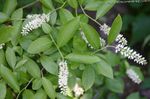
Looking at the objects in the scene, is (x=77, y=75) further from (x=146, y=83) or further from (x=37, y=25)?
(x=146, y=83)

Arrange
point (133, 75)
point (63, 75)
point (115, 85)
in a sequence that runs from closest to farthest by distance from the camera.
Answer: point (63, 75), point (133, 75), point (115, 85)

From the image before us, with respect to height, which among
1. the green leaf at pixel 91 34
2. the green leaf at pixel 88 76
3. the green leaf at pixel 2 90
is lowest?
the green leaf at pixel 88 76

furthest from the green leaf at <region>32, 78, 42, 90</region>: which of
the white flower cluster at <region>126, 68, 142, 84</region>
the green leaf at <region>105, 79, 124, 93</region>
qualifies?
the green leaf at <region>105, 79, 124, 93</region>

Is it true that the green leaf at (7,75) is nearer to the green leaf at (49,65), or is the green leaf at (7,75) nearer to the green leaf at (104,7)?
the green leaf at (49,65)

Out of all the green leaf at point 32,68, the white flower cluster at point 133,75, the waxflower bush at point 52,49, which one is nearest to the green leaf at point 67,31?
the waxflower bush at point 52,49

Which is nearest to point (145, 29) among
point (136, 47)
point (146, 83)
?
point (136, 47)

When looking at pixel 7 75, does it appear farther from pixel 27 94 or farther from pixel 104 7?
pixel 104 7

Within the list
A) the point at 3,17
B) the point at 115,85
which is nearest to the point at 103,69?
the point at 3,17
